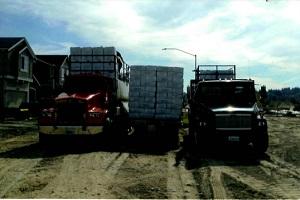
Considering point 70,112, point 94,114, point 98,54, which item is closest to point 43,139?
point 70,112

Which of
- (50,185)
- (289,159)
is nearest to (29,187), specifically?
(50,185)

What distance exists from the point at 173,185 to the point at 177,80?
29.8ft

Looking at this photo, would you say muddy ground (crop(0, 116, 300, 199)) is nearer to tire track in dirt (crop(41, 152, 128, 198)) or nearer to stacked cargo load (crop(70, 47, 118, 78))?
tire track in dirt (crop(41, 152, 128, 198))

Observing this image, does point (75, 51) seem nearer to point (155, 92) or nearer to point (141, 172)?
point (155, 92)

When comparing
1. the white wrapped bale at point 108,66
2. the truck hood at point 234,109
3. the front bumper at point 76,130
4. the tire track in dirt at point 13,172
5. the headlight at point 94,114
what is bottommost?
the tire track in dirt at point 13,172

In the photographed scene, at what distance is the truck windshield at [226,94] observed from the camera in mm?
17000

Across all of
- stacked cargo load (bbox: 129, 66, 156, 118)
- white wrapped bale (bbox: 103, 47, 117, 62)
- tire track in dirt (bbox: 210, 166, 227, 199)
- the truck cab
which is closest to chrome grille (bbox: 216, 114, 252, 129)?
the truck cab

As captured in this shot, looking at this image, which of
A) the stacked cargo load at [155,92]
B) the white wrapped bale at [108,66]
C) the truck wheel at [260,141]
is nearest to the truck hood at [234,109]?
the truck wheel at [260,141]

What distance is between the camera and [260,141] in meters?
16.2

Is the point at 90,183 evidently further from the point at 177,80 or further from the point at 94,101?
the point at 177,80

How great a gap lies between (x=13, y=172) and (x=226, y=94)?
8046mm

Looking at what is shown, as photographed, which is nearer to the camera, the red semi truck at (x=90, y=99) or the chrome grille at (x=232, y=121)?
the chrome grille at (x=232, y=121)

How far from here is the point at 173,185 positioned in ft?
34.7

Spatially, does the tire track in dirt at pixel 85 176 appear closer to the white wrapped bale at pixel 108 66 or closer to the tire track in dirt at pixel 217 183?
the tire track in dirt at pixel 217 183
